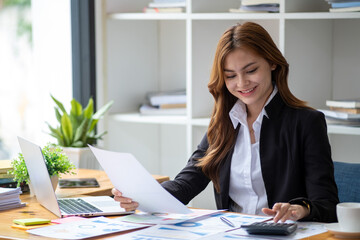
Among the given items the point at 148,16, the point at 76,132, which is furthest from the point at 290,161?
the point at 148,16

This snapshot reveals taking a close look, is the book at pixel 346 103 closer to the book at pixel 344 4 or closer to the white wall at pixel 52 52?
the book at pixel 344 4

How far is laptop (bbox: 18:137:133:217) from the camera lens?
2.23 m

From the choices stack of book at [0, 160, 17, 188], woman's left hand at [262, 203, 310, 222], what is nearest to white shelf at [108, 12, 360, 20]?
woman's left hand at [262, 203, 310, 222]

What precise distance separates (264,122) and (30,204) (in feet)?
2.81

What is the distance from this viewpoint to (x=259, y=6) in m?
3.21

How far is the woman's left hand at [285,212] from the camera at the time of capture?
2.01m

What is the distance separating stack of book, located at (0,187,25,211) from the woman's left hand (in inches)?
35.2

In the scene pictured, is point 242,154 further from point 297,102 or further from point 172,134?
point 172,134

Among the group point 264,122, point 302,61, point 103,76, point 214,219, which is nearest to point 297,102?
point 264,122

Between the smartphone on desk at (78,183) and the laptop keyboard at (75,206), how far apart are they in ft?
0.94

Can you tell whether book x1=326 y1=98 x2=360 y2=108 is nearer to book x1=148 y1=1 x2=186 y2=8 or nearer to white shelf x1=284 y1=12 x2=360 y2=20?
white shelf x1=284 y1=12 x2=360 y2=20

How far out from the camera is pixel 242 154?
8.18 ft

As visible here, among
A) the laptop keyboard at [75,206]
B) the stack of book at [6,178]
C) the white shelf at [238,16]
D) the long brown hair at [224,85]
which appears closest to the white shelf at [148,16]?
the white shelf at [238,16]

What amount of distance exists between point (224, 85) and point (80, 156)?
102cm
